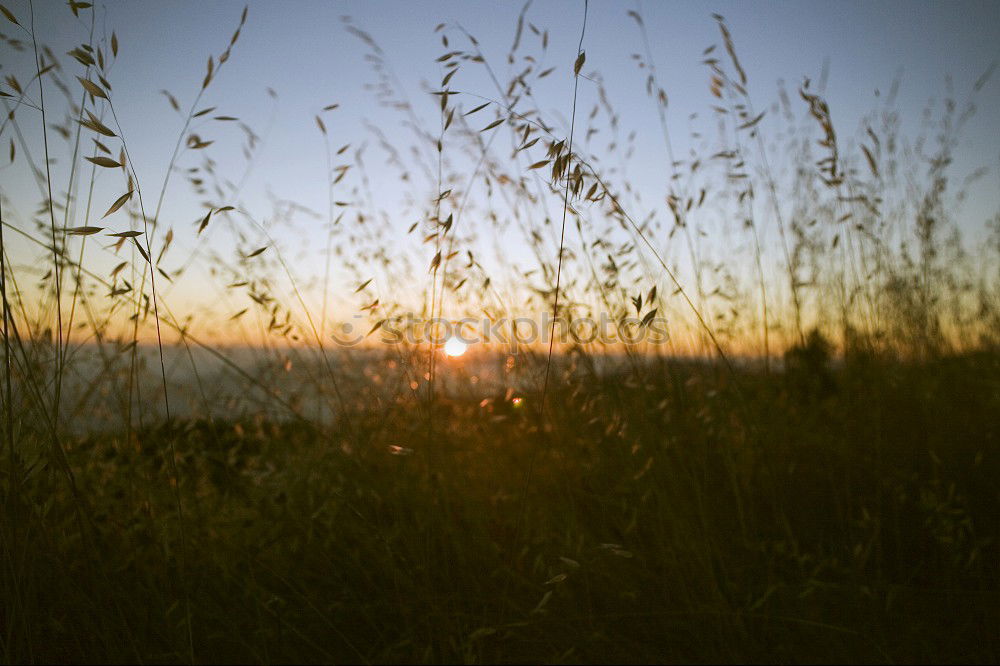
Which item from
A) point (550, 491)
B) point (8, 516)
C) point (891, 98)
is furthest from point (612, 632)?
point (891, 98)

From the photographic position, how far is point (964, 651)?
4.12 ft

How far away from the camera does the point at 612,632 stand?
1305mm

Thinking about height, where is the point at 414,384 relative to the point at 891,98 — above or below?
below

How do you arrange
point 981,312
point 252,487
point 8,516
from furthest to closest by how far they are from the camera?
1. point 981,312
2. point 252,487
3. point 8,516

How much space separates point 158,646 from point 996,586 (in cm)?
187

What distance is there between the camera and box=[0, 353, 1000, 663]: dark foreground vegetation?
1241 millimetres

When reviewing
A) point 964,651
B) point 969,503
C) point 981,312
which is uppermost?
point 981,312

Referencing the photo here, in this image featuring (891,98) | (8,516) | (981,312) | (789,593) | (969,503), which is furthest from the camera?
(981,312)

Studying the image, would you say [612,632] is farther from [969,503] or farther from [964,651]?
[969,503]

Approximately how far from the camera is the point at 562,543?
5.07 ft

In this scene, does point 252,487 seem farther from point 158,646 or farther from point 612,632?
point 612,632

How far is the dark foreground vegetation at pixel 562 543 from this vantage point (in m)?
1.24

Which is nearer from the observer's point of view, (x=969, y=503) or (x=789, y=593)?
(x=789, y=593)

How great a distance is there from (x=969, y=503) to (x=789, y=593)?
77 centimetres
